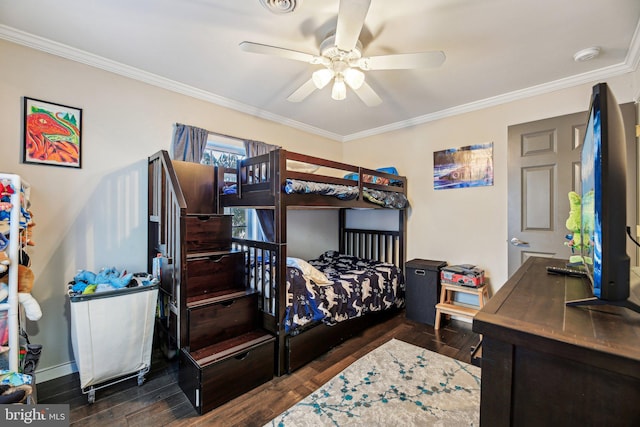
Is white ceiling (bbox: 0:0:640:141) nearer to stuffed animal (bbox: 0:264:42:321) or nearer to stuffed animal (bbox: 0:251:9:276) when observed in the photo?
stuffed animal (bbox: 0:251:9:276)

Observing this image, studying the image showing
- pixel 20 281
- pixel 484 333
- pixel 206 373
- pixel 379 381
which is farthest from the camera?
pixel 379 381

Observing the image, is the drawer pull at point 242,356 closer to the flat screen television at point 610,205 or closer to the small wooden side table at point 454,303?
the flat screen television at point 610,205

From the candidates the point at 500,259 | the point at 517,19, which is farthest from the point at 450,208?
the point at 517,19

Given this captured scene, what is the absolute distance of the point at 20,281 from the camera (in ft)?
5.25

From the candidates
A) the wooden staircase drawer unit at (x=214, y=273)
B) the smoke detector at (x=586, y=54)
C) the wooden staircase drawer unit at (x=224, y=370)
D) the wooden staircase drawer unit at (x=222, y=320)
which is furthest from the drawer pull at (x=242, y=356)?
the smoke detector at (x=586, y=54)

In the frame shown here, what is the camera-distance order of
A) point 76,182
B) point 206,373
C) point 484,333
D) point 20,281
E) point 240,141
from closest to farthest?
point 484,333 < point 20,281 < point 206,373 < point 76,182 < point 240,141

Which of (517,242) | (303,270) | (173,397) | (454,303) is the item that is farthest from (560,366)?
(454,303)

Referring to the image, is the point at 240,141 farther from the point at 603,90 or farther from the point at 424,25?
the point at 603,90

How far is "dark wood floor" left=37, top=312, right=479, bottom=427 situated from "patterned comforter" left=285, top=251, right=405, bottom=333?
1.16ft

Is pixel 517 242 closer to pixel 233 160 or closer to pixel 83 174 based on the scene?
pixel 233 160

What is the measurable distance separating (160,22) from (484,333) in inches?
96.3

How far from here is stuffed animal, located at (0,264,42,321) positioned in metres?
1.53

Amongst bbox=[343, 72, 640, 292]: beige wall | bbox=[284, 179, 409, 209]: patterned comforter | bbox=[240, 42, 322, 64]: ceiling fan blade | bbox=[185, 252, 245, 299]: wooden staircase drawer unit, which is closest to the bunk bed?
bbox=[284, 179, 409, 209]: patterned comforter

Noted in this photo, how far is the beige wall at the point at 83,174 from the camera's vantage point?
6.56 ft
